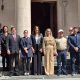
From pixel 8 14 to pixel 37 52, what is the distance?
943 centimetres

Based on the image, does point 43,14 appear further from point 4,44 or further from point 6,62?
point 4,44

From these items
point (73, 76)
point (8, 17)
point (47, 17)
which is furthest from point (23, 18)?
point (47, 17)

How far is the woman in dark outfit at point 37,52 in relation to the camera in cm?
1761

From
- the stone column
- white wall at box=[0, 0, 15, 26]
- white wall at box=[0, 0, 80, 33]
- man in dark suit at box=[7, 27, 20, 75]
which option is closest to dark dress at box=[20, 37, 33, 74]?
man in dark suit at box=[7, 27, 20, 75]

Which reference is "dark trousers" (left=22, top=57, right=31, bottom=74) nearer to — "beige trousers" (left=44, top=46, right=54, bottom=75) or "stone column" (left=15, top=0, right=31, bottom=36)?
"beige trousers" (left=44, top=46, right=54, bottom=75)

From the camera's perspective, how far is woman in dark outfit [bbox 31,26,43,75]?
1761 centimetres

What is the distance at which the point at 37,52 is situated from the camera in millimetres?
17688

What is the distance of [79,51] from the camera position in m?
17.6

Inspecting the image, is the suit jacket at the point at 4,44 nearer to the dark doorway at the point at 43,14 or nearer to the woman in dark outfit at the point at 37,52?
the woman in dark outfit at the point at 37,52

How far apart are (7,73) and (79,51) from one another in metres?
2.88

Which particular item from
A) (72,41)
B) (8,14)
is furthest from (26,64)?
(8,14)

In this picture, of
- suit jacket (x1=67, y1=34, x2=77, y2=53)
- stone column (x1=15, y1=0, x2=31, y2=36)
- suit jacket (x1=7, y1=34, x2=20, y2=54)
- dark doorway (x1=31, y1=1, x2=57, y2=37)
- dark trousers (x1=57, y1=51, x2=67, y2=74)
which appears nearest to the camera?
suit jacket (x1=7, y1=34, x2=20, y2=54)

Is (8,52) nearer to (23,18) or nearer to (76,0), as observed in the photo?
(23,18)

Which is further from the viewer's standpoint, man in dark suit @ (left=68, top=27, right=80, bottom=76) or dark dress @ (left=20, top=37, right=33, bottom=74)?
man in dark suit @ (left=68, top=27, right=80, bottom=76)
